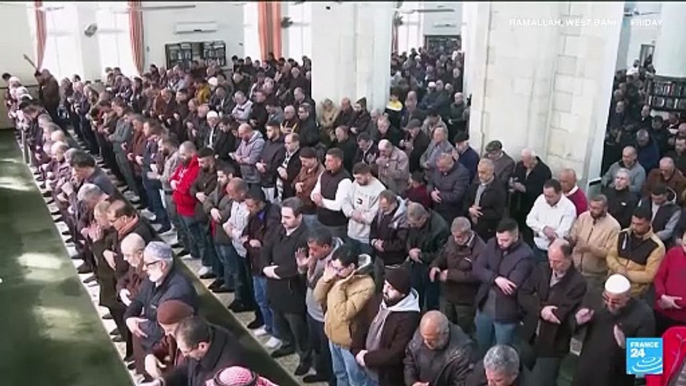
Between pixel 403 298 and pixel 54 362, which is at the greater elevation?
pixel 403 298

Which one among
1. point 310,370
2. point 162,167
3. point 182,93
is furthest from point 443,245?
point 182,93

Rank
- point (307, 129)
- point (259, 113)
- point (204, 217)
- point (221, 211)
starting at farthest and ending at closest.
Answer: point (259, 113)
point (307, 129)
point (204, 217)
point (221, 211)

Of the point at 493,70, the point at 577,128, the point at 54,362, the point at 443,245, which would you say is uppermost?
the point at 493,70

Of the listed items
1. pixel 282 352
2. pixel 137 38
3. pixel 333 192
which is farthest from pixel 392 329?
pixel 137 38

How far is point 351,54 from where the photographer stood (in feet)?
33.2

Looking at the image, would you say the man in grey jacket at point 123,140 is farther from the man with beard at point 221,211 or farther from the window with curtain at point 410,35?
the window with curtain at point 410,35

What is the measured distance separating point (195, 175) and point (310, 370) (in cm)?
228

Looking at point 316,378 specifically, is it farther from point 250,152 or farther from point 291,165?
point 250,152

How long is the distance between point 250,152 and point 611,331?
15.2 ft

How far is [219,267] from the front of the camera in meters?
6.64

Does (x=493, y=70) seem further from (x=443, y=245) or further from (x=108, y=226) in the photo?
(x=108, y=226)

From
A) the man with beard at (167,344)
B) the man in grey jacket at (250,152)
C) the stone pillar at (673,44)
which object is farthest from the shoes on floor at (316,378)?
the stone pillar at (673,44)

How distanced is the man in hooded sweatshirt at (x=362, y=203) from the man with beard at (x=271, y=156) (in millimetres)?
1695

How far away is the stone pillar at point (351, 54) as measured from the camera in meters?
9.87
